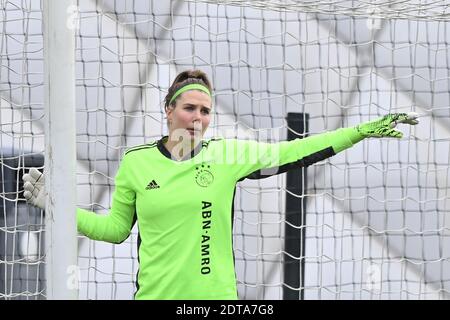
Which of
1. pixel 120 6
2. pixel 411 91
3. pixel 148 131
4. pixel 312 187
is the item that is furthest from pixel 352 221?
pixel 120 6

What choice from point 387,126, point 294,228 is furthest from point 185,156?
point 294,228

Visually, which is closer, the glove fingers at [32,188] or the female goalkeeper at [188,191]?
the female goalkeeper at [188,191]

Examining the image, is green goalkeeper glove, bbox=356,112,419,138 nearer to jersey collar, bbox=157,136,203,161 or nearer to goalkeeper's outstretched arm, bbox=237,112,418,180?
goalkeeper's outstretched arm, bbox=237,112,418,180

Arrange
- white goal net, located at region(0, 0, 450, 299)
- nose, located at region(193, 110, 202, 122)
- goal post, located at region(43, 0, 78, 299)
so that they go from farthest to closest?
white goal net, located at region(0, 0, 450, 299) → nose, located at region(193, 110, 202, 122) → goal post, located at region(43, 0, 78, 299)

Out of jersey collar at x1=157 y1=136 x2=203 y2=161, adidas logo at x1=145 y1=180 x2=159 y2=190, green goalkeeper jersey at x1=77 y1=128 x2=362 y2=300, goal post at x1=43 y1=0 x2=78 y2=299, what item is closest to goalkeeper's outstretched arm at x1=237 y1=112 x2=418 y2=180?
green goalkeeper jersey at x1=77 y1=128 x2=362 y2=300

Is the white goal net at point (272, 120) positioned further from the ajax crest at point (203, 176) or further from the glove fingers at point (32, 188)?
the ajax crest at point (203, 176)

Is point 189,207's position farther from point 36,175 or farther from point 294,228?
point 294,228

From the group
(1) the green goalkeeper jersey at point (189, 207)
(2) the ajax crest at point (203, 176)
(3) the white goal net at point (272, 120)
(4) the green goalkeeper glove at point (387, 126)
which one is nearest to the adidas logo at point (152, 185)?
(1) the green goalkeeper jersey at point (189, 207)

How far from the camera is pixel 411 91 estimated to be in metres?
4.49

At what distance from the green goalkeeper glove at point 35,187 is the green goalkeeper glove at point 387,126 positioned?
2.90ft

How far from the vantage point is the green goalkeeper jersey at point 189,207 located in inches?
107

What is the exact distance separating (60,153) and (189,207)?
1.20 ft

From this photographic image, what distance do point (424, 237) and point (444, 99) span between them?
1.98 ft

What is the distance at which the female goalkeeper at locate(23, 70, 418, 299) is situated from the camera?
107 inches
